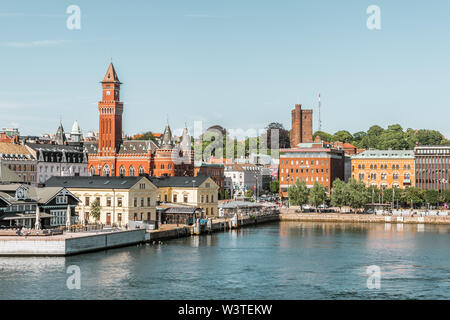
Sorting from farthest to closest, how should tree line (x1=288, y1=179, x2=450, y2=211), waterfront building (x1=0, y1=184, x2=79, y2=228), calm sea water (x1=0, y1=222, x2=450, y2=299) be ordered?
tree line (x1=288, y1=179, x2=450, y2=211) → waterfront building (x1=0, y1=184, x2=79, y2=228) → calm sea water (x1=0, y1=222, x2=450, y2=299)

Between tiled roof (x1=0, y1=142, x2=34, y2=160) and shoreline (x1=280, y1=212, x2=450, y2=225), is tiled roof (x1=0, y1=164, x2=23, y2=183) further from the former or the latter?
shoreline (x1=280, y1=212, x2=450, y2=225)

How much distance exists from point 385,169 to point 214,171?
41.5 metres

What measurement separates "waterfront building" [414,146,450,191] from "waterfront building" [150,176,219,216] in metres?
56.7

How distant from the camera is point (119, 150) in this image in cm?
14425

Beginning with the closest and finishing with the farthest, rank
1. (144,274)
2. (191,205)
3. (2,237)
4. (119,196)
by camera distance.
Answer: (144,274), (2,237), (119,196), (191,205)

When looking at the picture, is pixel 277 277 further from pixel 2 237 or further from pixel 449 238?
pixel 449 238

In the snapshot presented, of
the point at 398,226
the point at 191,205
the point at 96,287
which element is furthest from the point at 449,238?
the point at 96,287

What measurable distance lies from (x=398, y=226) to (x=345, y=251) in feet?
120

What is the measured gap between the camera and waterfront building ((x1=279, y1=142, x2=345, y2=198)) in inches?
5920

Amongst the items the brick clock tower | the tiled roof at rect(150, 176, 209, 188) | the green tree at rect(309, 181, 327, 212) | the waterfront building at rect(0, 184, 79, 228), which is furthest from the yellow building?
the brick clock tower

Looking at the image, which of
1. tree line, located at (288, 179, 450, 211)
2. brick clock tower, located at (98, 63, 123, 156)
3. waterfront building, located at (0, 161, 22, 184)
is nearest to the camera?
waterfront building, located at (0, 161, 22, 184)

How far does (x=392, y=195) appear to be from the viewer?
445 ft

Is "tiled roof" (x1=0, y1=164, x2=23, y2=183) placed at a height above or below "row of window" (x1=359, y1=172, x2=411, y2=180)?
below

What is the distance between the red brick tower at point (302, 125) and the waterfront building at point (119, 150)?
58.2m
